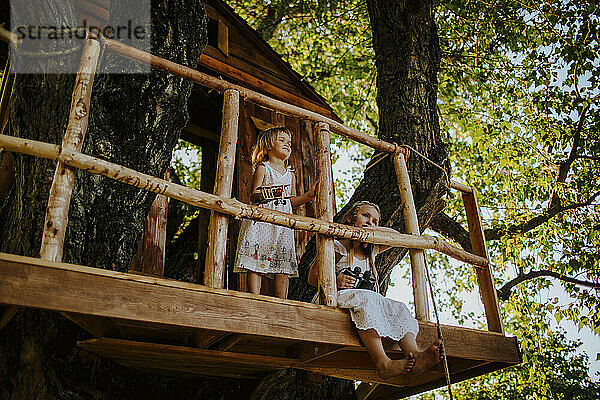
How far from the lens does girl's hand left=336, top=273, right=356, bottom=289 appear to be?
14.5 feet

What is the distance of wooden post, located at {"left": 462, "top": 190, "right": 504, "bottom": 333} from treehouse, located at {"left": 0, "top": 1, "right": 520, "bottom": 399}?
0.01 m

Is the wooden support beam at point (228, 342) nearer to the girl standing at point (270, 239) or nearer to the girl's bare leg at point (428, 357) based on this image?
the girl standing at point (270, 239)

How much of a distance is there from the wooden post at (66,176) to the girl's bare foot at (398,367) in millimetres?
2134

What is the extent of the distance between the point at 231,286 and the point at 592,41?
20.6 feet

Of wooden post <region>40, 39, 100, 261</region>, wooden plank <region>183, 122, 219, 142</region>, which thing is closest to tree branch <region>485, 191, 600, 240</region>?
wooden plank <region>183, 122, 219, 142</region>

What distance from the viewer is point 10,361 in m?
4.05

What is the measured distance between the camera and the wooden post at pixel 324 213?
4012 mm

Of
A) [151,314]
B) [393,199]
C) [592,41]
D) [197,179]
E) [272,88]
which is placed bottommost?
[151,314]

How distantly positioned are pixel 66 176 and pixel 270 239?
1938 millimetres

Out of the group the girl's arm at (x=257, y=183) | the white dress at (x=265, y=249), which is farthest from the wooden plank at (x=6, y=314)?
the girl's arm at (x=257, y=183)

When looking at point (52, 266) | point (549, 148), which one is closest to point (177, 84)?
point (52, 266)

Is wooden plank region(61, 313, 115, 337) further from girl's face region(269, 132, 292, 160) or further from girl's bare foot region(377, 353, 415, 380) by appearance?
girl's face region(269, 132, 292, 160)

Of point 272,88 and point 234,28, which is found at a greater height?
point 234,28

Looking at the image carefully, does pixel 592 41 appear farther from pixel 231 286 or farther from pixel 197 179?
pixel 197 179
